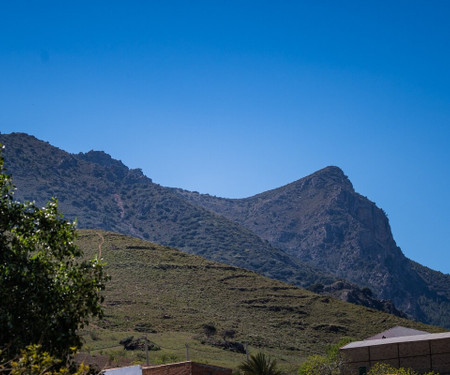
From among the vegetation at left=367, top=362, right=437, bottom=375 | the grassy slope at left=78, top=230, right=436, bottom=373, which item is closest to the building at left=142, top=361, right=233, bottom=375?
the vegetation at left=367, top=362, right=437, bottom=375

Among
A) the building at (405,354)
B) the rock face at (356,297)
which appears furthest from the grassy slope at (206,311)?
the building at (405,354)

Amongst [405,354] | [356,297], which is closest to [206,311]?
[356,297]

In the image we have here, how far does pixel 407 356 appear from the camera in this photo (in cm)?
3097

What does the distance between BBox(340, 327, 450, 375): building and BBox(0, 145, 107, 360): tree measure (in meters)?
18.1

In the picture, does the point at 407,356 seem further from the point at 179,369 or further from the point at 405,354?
the point at 179,369

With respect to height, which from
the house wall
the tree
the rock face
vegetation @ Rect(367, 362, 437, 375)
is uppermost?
the tree

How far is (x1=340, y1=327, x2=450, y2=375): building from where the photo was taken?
2986cm

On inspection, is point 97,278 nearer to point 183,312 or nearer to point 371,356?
point 371,356

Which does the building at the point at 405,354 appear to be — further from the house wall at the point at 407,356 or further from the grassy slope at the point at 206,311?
the grassy slope at the point at 206,311

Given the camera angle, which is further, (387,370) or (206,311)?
(206,311)

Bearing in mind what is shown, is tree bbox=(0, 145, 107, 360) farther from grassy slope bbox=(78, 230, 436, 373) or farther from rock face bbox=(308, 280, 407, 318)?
rock face bbox=(308, 280, 407, 318)

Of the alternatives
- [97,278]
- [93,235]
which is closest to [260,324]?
[93,235]

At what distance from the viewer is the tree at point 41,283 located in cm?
1584

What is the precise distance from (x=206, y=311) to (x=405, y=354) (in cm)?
5315
